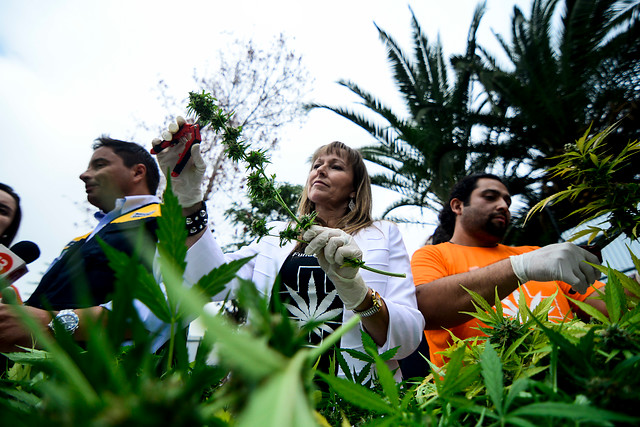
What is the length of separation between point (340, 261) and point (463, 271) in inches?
55.7

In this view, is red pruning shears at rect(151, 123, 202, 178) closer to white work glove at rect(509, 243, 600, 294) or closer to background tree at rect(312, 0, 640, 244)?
white work glove at rect(509, 243, 600, 294)

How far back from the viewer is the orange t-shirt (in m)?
2.15

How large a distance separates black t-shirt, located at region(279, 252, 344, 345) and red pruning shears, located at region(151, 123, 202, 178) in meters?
0.72

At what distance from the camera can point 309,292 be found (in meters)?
1.95

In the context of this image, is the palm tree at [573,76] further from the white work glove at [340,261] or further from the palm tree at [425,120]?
the white work glove at [340,261]

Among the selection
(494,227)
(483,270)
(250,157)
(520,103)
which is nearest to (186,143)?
(250,157)

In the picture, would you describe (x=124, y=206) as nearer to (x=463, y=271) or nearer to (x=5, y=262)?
(x=5, y=262)

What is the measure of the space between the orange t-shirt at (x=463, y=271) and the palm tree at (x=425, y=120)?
14.0ft

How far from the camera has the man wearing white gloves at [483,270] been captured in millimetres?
1700

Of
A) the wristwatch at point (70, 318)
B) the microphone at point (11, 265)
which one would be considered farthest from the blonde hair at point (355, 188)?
the microphone at point (11, 265)

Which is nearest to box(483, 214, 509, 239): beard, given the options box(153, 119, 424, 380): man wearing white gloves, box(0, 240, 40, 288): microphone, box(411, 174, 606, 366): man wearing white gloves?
box(411, 174, 606, 366): man wearing white gloves

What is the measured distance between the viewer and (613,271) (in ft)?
1.54

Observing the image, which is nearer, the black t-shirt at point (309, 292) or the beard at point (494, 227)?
the black t-shirt at point (309, 292)

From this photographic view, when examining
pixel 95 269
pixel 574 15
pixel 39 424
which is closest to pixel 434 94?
pixel 574 15
